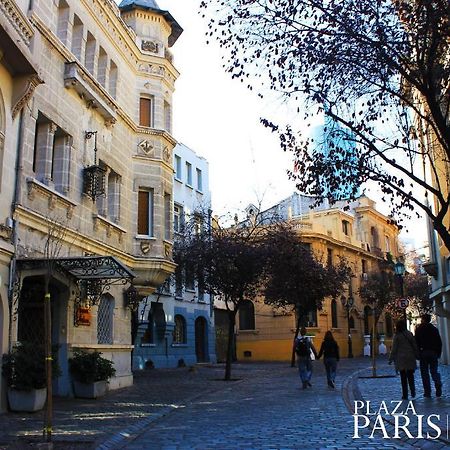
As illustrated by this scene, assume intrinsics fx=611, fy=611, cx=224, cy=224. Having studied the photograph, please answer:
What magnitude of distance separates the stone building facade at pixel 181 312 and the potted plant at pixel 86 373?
10209 mm

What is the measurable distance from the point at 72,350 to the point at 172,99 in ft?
35.0

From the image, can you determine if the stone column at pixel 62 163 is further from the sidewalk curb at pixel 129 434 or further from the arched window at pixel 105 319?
the sidewalk curb at pixel 129 434

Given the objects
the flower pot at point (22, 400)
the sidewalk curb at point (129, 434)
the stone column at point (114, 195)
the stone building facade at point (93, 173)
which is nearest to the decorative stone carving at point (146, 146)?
the stone building facade at point (93, 173)

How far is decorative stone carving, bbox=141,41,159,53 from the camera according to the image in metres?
22.0

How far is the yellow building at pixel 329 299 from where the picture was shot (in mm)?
45938

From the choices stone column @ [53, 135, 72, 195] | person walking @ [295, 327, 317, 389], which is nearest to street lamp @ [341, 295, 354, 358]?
person walking @ [295, 327, 317, 389]

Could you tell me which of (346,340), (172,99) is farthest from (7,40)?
(346,340)

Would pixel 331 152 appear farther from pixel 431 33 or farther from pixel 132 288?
pixel 132 288

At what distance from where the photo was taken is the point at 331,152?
34.4 ft

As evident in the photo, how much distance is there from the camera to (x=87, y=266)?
1484 cm

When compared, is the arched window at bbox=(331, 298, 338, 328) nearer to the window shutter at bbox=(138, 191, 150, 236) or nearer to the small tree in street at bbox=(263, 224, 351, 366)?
the small tree in street at bbox=(263, 224, 351, 366)

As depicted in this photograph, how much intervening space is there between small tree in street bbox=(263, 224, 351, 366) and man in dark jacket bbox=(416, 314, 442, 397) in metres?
10.8

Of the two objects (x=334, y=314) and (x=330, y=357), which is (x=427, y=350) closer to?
(x=330, y=357)

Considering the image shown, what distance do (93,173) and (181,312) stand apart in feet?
64.7
